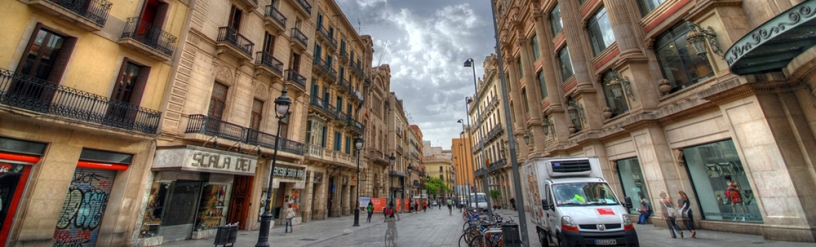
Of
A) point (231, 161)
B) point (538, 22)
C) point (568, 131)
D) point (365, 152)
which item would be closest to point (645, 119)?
point (568, 131)

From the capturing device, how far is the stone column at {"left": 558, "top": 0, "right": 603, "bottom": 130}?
1680 cm

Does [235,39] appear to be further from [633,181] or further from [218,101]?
[633,181]

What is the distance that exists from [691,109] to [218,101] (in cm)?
1988

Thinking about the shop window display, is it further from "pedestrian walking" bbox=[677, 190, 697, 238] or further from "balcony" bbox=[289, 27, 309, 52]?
"pedestrian walking" bbox=[677, 190, 697, 238]

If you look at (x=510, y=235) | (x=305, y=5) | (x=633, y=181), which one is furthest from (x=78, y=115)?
(x=633, y=181)

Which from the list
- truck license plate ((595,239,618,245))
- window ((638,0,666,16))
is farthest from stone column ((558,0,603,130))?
truck license plate ((595,239,618,245))

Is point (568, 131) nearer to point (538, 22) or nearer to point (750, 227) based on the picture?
point (538, 22)

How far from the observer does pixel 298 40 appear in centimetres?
A: 1911

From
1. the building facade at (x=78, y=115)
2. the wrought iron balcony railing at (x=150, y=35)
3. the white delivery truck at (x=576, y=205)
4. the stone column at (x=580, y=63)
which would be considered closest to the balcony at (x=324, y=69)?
the wrought iron balcony railing at (x=150, y=35)

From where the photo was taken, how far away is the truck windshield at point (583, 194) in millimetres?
7988

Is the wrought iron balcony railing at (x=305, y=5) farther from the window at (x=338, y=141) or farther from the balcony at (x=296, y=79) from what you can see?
the window at (x=338, y=141)

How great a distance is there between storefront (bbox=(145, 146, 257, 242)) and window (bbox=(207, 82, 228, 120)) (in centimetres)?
260

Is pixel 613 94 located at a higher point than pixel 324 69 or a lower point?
lower

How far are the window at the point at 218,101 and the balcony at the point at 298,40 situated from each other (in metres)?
6.02
